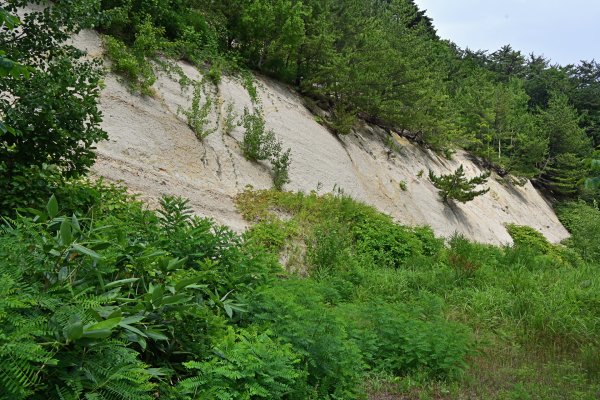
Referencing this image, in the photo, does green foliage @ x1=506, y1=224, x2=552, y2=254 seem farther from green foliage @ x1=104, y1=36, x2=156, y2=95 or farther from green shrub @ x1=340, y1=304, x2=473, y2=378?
green foliage @ x1=104, y1=36, x2=156, y2=95

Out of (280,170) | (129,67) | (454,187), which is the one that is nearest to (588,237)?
(454,187)

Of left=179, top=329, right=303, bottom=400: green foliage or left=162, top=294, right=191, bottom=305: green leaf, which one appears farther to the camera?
left=179, top=329, right=303, bottom=400: green foliage

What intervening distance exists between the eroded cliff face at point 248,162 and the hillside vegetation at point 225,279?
521 millimetres

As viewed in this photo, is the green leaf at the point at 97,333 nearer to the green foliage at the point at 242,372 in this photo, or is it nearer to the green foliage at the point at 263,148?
the green foliage at the point at 242,372

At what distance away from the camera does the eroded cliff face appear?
8789mm

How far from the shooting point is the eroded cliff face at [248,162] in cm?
879

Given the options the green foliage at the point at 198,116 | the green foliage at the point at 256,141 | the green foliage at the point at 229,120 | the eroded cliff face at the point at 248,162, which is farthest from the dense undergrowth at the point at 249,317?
the green foliage at the point at 229,120

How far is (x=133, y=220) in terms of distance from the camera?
12.5ft

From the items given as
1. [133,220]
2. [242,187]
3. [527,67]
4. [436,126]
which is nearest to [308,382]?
[133,220]

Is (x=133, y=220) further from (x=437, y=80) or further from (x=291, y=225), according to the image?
(x=437, y=80)

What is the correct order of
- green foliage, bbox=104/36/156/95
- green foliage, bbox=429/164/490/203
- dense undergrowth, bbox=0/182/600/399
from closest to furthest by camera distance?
dense undergrowth, bbox=0/182/600/399 → green foliage, bbox=104/36/156/95 → green foliage, bbox=429/164/490/203

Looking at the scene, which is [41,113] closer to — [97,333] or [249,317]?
[249,317]

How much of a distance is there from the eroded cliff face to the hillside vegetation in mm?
521

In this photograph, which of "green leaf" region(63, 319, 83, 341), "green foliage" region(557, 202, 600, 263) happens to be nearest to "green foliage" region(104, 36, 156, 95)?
"green leaf" region(63, 319, 83, 341)
